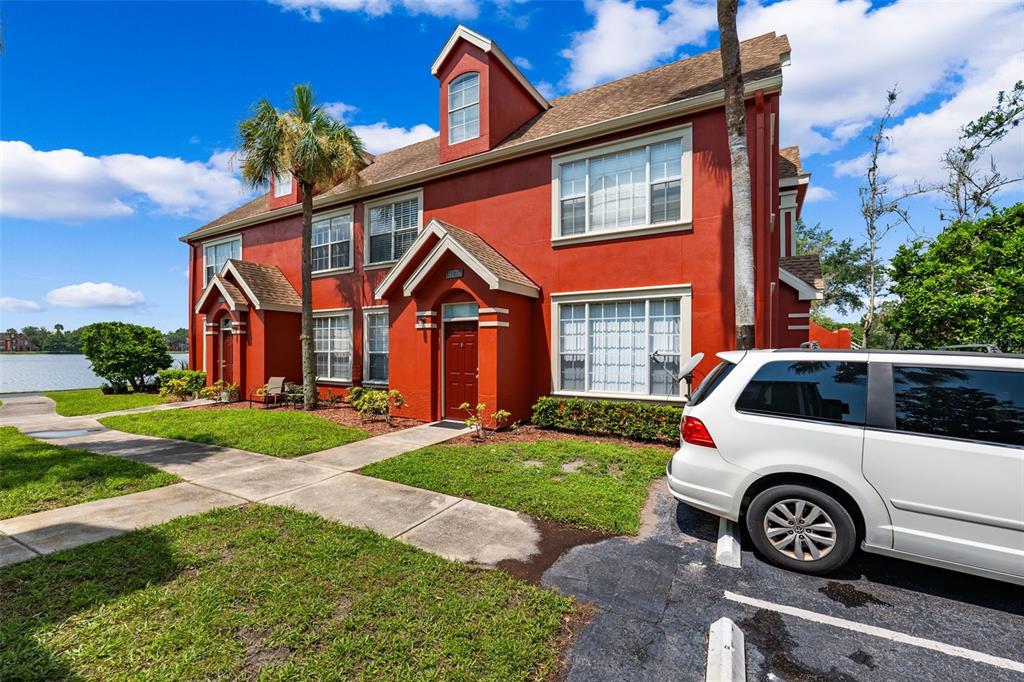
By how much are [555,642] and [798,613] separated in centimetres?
198

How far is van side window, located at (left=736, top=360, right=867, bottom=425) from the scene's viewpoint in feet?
12.8

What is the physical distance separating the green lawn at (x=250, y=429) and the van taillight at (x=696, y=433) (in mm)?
6889

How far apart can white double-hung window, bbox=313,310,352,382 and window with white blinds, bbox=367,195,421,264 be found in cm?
239

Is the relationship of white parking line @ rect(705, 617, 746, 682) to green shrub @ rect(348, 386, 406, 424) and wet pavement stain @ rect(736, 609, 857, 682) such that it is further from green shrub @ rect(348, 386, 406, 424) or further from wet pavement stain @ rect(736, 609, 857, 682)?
green shrub @ rect(348, 386, 406, 424)

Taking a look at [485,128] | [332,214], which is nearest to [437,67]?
[485,128]

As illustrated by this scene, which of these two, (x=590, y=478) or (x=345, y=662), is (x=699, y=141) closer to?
(x=590, y=478)

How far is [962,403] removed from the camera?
11.5 ft

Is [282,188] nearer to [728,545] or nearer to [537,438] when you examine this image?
[537,438]

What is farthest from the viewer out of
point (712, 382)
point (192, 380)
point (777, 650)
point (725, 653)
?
point (192, 380)

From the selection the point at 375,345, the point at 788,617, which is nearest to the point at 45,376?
the point at 375,345

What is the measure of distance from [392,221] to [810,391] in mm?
12324

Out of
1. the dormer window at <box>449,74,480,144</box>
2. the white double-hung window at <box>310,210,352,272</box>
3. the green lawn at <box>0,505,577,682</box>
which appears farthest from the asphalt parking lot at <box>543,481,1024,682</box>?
the white double-hung window at <box>310,210,352,272</box>

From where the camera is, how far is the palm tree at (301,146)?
11.9 metres

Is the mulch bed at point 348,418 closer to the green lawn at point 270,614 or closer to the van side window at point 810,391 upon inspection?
the green lawn at point 270,614
